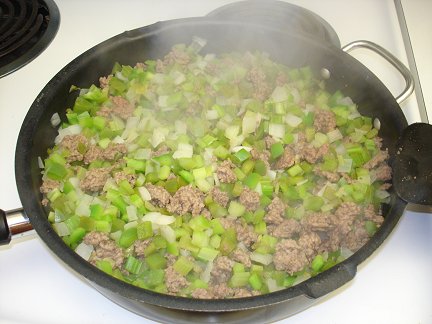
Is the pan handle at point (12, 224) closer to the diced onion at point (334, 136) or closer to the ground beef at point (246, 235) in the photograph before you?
the ground beef at point (246, 235)

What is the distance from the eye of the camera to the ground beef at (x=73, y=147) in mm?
1312

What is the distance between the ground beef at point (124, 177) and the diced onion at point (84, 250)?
17cm

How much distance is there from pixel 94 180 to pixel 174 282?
1.07 feet

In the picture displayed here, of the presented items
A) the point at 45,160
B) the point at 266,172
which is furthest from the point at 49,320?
the point at 266,172

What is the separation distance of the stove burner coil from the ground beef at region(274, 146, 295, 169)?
0.84 metres

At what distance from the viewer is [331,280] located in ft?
3.13

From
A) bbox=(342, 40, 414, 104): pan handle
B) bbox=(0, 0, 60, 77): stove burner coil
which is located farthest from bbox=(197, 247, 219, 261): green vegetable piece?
bbox=(0, 0, 60, 77): stove burner coil

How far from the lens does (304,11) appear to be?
64.8 inches

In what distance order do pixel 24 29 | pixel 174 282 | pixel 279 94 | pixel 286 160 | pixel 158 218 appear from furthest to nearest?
pixel 24 29 → pixel 279 94 → pixel 286 160 → pixel 158 218 → pixel 174 282

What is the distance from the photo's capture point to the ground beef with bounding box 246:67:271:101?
1.44 meters

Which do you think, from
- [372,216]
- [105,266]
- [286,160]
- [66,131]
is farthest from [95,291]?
[372,216]

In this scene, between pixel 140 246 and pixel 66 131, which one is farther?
pixel 66 131

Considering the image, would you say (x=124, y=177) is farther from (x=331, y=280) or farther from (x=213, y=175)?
(x=331, y=280)

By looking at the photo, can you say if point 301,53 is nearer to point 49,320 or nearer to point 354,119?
point 354,119
